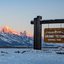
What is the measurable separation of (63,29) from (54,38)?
2069 mm

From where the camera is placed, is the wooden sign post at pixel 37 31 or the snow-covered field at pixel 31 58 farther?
the wooden sign post at pixel 37 31

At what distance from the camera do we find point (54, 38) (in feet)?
153

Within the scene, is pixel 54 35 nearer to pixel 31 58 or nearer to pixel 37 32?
pixel 37 32

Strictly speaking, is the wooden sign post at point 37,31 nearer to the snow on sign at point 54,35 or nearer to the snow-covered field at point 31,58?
the snow on sign at point 54,35

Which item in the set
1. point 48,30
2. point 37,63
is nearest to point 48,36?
point 48,30

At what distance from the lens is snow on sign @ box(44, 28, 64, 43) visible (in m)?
46.4

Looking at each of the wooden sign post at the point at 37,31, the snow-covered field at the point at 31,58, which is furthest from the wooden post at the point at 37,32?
the snow-covered field at the point at 31,58

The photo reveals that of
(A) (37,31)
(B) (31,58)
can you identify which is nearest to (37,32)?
(A) (37,31)

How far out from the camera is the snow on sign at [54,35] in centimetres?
4638

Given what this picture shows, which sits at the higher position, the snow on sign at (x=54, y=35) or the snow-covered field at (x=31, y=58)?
the snow on sign at (x=54, y=35)

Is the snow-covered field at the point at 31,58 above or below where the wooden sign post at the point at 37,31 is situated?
below

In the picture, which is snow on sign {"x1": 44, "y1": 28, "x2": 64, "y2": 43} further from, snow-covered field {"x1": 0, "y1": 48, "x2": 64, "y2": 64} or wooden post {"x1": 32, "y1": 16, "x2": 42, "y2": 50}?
snow-covered field {"x1": 0, "y1": 48, "x2": 64, "y2": 64}

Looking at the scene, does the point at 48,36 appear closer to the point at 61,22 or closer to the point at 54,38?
the point at 54,38

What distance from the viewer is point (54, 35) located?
46781mm
